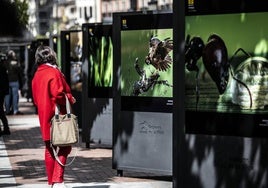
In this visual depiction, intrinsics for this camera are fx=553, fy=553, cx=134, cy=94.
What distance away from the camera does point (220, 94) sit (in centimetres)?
475

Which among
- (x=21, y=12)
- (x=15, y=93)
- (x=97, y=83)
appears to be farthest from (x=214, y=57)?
(x=15, y=93)

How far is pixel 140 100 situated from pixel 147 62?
0.53 meters

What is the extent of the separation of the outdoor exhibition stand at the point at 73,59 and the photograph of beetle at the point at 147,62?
224 inches

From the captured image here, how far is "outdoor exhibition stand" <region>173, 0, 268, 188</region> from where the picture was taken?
14.8 ft

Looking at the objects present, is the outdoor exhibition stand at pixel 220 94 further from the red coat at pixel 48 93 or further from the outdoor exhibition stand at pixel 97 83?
the outdoor exhibition stand at pixel 97 83

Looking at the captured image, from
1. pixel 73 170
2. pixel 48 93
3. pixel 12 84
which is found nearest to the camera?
pixel 48 93

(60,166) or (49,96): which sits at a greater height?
(49,96)

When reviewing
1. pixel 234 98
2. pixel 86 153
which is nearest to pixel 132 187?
pixel 234 98

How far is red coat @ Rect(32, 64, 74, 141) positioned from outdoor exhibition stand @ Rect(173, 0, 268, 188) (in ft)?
5.20

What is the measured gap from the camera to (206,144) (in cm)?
485

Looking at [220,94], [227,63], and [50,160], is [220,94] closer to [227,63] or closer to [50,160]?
[227,63]

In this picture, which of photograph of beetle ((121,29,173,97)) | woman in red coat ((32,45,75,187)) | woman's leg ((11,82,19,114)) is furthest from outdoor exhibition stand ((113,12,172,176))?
woman's leg ((11,82,19,114))

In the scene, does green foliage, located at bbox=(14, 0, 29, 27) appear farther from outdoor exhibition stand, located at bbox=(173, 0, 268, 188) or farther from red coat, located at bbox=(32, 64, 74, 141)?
red coat, located at bbox=(32, 64, 74, 141)

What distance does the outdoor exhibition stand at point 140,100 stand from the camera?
714 cm
